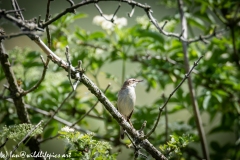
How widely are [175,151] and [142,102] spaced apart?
3.53 meters

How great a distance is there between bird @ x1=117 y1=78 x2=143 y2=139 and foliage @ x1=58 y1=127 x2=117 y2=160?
2.08 m

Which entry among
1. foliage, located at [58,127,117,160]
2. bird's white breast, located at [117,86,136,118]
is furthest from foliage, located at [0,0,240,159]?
foliage, located at [58,127,117,160]

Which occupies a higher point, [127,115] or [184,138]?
[127,115]

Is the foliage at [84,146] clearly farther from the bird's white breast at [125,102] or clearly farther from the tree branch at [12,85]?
the bird's white breast at [125,102]

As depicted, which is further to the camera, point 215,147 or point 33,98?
point 215,147

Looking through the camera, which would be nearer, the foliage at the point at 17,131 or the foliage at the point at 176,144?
the foliage at the point at 17,131

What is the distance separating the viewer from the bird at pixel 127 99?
13.7ft

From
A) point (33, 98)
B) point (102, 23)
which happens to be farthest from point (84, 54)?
point (33, 98)

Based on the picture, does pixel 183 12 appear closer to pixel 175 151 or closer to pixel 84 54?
pixel 84 54

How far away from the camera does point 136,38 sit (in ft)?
13.4

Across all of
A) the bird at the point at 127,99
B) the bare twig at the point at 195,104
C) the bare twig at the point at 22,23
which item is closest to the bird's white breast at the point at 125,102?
the bird at the point at 127,99

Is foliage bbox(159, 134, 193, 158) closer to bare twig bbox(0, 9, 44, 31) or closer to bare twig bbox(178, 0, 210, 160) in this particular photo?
bare twig bbox(0, 9, 44, 31)

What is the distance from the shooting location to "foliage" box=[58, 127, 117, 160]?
1.97 meters

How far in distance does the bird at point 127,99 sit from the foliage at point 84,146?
81.9 inches
